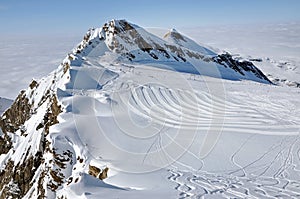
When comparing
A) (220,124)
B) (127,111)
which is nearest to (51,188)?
(127,111)

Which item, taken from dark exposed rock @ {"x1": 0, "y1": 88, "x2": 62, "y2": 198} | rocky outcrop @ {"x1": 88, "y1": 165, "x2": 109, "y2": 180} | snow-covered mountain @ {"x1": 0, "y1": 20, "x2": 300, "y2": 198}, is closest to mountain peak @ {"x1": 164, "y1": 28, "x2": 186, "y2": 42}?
snow-covered mountain @ {"x1": 0, "y1": 20, "x2": 300, "y2": 198}

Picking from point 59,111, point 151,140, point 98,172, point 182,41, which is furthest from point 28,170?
point 182,41

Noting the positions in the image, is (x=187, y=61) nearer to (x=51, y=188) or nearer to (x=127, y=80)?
(x=127, y=80)

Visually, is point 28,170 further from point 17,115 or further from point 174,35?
point 174,35

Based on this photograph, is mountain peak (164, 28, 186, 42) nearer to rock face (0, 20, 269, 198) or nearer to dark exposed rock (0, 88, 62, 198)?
rock face (0, 20, 269, 198)

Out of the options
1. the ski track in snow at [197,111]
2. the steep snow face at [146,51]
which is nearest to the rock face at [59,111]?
the steep snow face at [146,51]
